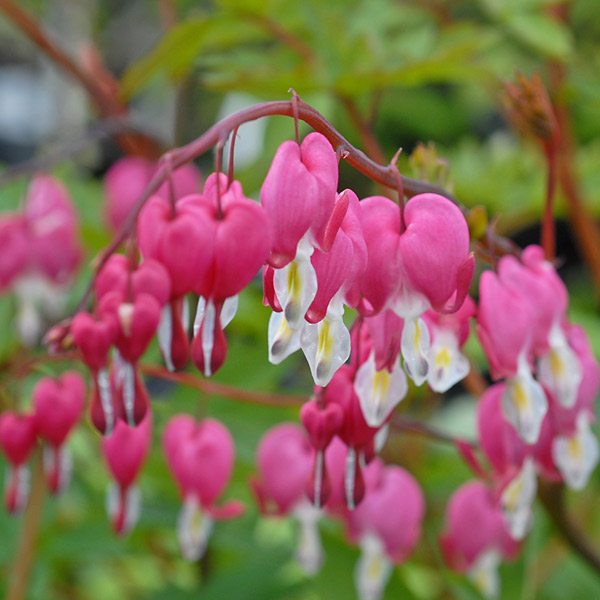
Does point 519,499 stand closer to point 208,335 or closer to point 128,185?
point 208,335

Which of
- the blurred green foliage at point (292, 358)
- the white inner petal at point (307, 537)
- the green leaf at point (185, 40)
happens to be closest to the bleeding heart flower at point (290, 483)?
the white inner petal at point (307, 537)

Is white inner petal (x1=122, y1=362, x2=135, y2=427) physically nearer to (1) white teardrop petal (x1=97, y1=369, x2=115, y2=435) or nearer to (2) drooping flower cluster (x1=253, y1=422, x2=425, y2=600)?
(1) white teardrop petal (x1=97, y1=369, x2=115, y2=435)

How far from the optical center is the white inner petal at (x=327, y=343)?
0.56 metres

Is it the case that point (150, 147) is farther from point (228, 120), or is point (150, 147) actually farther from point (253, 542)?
point (228, 120)

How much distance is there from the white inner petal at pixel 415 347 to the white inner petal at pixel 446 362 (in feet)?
0.09

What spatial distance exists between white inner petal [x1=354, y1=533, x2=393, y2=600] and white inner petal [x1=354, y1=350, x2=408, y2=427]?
456mm

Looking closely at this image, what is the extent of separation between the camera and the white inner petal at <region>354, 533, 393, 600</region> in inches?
39.3

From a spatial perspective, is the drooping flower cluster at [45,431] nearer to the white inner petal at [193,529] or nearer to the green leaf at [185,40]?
the white inner petal at [193,529]

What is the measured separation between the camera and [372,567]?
3.36 ft

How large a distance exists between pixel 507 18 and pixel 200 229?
0.90 metres

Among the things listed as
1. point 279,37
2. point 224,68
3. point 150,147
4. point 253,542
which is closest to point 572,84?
point 279,37

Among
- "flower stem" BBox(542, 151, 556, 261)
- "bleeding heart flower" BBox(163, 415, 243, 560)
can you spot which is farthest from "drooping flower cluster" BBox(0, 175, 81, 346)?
"flower stem" BBox(542, 151, 556, 261)

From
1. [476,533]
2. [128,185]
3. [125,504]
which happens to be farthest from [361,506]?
[128,185]

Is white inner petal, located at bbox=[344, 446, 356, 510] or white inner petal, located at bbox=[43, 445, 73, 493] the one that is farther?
white inner petal, located at bbox=[43, 445, 73, 493]
